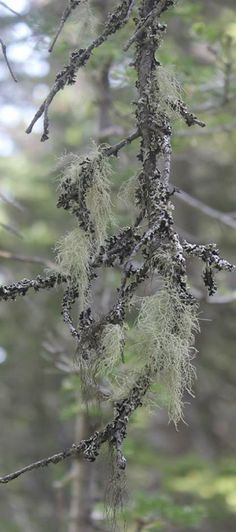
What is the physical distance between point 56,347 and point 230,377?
161 inches

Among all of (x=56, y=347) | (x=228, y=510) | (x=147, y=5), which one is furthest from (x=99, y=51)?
(x=228, y=510)

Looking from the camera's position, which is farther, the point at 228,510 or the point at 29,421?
the point at 29,421

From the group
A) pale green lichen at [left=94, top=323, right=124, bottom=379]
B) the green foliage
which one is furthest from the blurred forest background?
pale green lichen at [left=94, top=323, right=124, bottom=379]

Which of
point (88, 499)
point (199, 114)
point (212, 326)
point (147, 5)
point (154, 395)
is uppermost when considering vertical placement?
point (212, 326)

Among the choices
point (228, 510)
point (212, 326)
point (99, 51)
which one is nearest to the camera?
point (99, 51)

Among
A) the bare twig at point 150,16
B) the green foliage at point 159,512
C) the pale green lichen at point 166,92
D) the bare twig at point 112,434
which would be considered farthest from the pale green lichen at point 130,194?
the green foliage at point 159,512

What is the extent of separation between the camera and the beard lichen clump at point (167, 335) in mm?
1845

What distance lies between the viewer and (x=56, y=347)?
235 inches

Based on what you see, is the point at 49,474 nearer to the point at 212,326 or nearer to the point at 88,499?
the point at 212,326

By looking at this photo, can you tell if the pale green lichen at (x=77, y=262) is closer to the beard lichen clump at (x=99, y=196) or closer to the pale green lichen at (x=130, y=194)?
the beard lichen clump at (x=99, y=196)

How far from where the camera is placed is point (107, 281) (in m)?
6.68

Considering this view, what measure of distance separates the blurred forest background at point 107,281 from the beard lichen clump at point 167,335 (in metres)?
2.56

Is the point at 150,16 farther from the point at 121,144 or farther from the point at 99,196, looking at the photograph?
the point at 99,196

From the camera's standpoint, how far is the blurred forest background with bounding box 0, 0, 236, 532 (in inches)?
218
